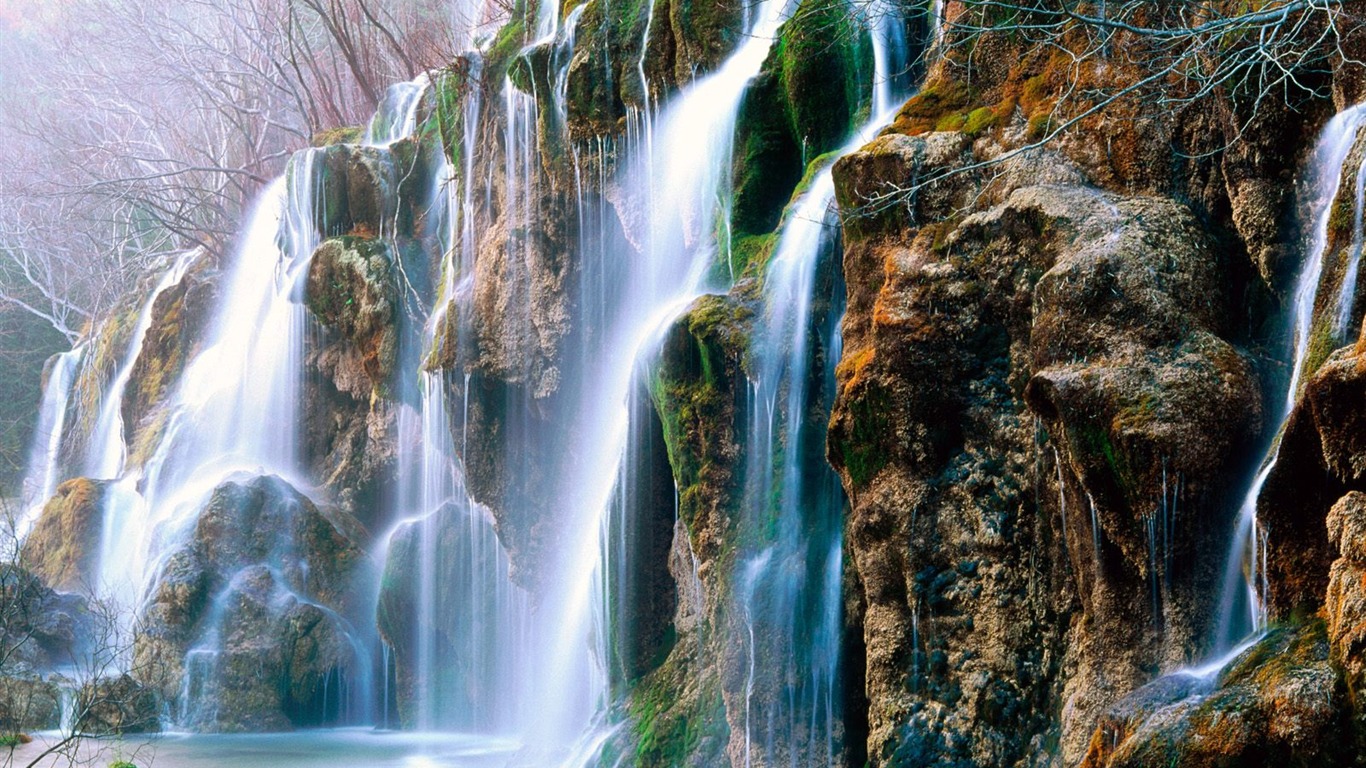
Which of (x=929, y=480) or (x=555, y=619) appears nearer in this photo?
(x=929, y=480)

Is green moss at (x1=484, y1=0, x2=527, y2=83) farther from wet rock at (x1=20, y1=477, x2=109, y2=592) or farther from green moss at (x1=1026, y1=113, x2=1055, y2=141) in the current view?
wet rock at (x1=20, y1=477, x2=109, y2=592)

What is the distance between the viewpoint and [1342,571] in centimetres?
495

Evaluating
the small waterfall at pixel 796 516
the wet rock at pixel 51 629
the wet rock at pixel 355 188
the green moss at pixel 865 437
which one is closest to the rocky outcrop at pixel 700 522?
the small waterfall at pixel 796 516

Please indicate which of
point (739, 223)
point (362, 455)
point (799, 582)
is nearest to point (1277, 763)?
point (799, 582)

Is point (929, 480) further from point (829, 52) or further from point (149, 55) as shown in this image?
point (149, 55)

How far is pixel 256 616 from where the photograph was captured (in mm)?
16000

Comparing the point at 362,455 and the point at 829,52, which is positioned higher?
the point at 829,52

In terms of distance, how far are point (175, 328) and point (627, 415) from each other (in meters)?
14.6

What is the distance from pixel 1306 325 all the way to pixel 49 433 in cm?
2658

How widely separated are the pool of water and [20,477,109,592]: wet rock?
215 inches

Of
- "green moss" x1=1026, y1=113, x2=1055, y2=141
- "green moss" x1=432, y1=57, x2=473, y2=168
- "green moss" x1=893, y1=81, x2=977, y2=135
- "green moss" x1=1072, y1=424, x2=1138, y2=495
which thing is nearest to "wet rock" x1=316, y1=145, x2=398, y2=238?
"green moss" x1=432, y1=57, x2=473, y2=168

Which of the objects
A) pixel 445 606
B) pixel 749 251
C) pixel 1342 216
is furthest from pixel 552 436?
pixel 1342 216

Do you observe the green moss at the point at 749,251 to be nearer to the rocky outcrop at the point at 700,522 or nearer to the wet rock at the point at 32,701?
the rocky outcrop at the point at 700,522

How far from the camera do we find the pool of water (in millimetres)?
12750
